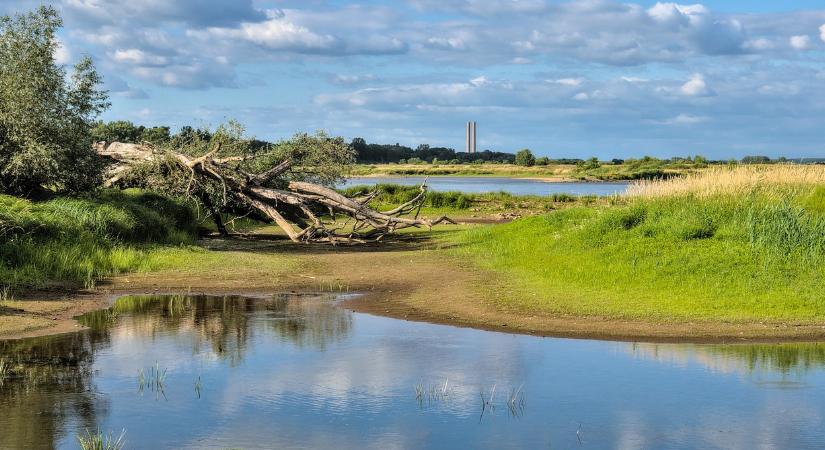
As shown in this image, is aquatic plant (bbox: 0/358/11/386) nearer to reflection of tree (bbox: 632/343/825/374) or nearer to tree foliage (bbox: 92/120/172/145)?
reflection of tree (bbox: 632/343/825/374)

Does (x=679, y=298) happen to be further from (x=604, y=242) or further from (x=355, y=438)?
(x=355, y=438)

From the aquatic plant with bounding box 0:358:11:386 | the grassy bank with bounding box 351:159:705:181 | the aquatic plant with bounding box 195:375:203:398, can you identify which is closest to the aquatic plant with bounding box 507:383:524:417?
the aquatic plant with bounding box 195:375:203:398

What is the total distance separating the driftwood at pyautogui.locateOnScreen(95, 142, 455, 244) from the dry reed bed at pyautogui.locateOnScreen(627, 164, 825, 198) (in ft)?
24.2

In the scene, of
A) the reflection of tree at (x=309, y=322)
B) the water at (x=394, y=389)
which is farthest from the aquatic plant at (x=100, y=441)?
the reflection of tree at (x=309, y=322)

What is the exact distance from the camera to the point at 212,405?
10.5 m

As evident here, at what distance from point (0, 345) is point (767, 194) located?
18378mm

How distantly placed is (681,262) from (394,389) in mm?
9583

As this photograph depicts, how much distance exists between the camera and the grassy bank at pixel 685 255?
16547 millimetres

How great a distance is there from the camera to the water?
30.7 ft

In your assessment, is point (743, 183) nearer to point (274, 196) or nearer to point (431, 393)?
point (274, 196)

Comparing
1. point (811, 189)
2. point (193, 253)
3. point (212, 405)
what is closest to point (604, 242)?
point (811, 189)

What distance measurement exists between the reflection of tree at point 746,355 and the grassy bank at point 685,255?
1.78 metres

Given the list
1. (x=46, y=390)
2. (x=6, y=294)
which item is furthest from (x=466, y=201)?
(x=46, y=390)

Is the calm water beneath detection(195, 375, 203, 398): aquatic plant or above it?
above
